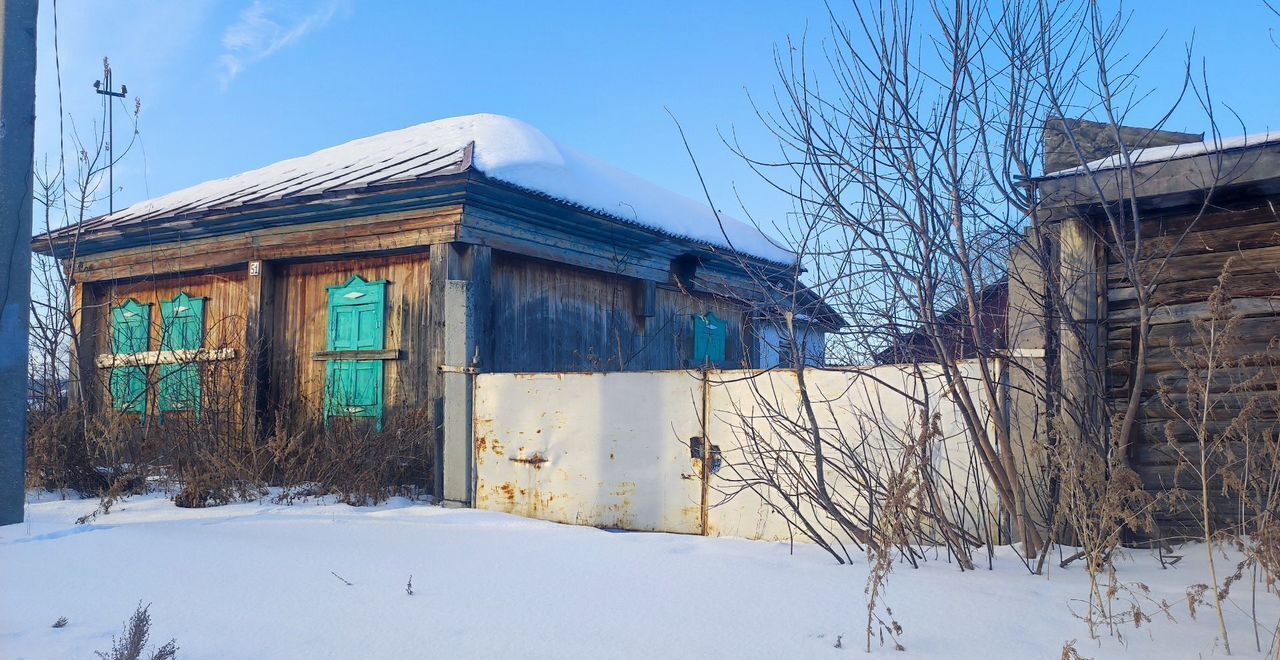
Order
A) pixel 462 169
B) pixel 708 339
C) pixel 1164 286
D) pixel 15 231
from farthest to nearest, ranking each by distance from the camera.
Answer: pixel 708 339 → pixel 462 169 → pixel 15 231 → pixel 1164 286

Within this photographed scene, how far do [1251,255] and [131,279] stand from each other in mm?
11277

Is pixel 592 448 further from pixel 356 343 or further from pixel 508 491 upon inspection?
pixel 356 343

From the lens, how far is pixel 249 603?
12.0ft

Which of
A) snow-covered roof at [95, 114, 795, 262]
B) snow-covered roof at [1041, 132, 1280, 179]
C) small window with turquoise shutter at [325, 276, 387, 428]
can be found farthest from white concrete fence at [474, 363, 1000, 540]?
small window with turquoise shutter at [325, 276, 387, 428]

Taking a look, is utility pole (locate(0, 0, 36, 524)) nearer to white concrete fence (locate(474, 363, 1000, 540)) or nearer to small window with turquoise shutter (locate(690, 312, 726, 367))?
white concrete fence (locate(474, 363, 1000, 540))

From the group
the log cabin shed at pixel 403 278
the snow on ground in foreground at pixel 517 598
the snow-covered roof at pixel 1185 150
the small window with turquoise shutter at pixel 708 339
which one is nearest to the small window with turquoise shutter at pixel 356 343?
the log cabin shed at pixel 403 278

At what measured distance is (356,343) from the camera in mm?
8844

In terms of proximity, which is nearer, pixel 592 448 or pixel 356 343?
pixel 592 448

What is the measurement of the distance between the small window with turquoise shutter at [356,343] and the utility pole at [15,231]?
3.33 meters

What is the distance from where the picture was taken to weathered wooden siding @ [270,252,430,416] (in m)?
8.53

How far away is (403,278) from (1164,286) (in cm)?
658

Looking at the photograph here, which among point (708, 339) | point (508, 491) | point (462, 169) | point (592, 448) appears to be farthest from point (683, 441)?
point (708, 339)

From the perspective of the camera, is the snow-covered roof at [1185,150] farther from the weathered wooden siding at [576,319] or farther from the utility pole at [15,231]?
the utility pole at [15,231]

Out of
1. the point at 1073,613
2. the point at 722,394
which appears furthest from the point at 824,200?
the point at 1073,613
